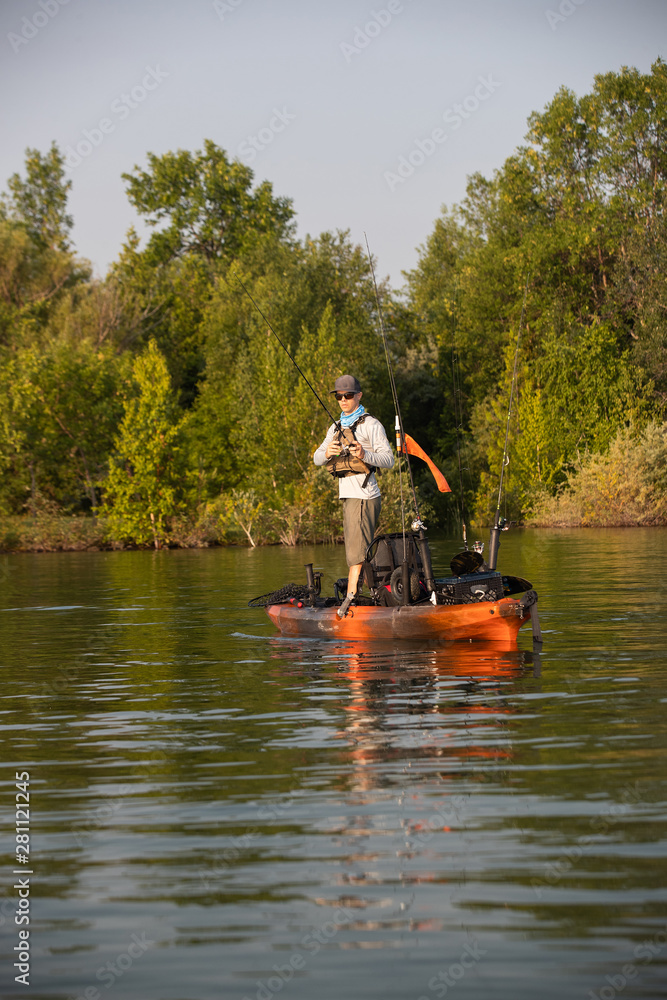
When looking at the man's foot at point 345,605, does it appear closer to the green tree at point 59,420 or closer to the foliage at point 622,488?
the foliage at point 622,488

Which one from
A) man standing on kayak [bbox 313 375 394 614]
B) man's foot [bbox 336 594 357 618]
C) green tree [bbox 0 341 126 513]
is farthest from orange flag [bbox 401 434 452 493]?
green tree [bbox 0 341 126 513]

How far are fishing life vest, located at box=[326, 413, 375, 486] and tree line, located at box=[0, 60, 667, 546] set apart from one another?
26.8m

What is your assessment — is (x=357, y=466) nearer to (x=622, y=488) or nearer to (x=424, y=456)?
(x=424, y=456)

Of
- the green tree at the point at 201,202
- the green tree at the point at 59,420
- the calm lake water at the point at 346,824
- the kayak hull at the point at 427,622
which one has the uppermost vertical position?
the green tree at the point at 201,202

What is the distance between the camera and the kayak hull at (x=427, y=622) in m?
9.76

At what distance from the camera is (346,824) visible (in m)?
4.80

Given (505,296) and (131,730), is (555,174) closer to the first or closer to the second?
(505,296)

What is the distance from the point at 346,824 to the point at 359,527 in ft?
18.8

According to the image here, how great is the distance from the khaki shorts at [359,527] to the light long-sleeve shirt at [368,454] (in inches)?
3.2

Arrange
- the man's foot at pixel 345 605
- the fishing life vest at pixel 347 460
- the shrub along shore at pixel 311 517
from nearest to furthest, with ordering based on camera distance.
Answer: the fishing life vest at pixel 347 460 → the man's foot at pixel 345 605 → the shrub along shore at pixel 311 517

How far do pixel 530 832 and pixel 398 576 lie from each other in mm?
5793

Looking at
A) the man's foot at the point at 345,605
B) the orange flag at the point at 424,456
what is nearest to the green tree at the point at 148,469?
the man's foot at the point at 345,605

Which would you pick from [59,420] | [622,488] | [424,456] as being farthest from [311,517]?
[424,456]

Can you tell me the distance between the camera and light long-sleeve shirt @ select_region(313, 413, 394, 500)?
10359 millimetres
